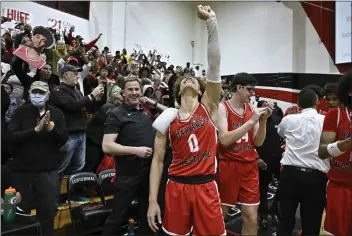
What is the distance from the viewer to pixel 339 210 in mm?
2090

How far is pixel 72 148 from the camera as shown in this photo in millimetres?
3816

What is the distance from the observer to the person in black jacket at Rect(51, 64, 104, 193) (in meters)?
3.75

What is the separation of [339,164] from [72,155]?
284cm

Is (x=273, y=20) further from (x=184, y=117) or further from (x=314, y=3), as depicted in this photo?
(x=184, y=117)

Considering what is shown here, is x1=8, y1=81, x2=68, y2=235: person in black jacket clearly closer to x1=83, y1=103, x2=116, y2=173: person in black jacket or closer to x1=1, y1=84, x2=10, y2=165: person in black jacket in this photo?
x1=1, y1=84, x2=10, y2=165: person in black jacket

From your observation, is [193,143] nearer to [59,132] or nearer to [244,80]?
[244,80]

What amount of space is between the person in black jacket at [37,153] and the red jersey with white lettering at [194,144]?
1234 millimetres

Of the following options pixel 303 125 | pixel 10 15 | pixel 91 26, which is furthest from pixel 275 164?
pixel 91 26

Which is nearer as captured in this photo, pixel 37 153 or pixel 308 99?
pixel 37 153

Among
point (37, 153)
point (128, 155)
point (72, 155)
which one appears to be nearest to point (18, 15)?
point (72, 155)

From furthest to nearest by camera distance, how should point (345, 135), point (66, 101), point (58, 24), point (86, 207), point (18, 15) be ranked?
1. point (58, 24)
2. point (18, 15)
3. point (66, 101)
4. point (86, 207)
5. point (345, 135)

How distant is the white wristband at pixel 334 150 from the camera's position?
1.99 meters

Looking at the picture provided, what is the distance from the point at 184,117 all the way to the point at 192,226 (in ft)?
2.28

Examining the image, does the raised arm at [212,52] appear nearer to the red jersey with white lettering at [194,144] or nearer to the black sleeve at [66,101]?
the red jersey with white lettering at [194,144]
